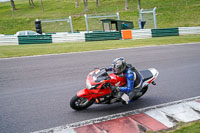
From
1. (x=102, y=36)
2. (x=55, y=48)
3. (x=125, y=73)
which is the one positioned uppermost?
(x=102, y=36)

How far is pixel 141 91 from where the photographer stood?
24.5ft

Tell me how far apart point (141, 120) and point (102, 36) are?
17.6m

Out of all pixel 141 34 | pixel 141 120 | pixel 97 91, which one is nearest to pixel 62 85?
pixel 97 91

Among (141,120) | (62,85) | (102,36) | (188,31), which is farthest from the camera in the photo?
(188,31)

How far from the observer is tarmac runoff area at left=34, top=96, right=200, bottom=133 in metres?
5.55

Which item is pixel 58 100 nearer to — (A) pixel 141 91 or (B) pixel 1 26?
(A) pixel 141 91

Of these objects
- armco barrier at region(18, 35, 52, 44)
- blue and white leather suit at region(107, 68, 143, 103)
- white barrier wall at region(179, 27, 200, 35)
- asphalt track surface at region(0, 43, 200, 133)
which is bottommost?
asphalt track surface at region(0, 43, 200, 133)

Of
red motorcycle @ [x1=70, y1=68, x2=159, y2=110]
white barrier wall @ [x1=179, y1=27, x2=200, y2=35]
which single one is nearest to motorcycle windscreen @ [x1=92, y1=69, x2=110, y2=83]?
red motorcycle @ [x1=70, y1=68, x2=159, y2=110]

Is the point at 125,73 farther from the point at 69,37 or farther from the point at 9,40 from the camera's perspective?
the point at 9,40

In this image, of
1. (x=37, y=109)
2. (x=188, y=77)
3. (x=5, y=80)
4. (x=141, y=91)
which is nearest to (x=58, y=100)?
(x=37, y=109)

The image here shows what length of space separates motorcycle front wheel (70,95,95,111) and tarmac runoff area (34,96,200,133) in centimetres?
65

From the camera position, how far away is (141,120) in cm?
606

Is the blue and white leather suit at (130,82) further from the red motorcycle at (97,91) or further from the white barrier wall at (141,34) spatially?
the white barrier wall at (141,34)

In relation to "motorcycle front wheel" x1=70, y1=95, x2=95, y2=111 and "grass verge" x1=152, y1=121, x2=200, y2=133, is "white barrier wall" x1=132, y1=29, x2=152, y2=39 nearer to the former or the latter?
"motorcycle front wheel" x1=70, y1=95, x2=95, y2=111
